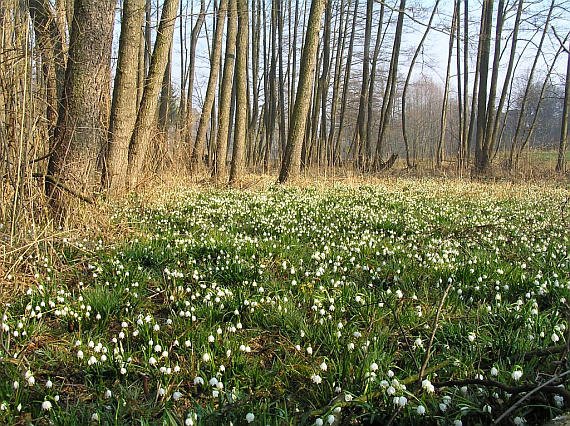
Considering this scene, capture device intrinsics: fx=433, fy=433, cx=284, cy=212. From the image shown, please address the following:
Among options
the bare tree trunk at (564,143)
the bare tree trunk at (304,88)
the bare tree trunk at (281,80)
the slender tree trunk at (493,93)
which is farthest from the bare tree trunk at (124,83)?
the bare tree trunk at (564,143)

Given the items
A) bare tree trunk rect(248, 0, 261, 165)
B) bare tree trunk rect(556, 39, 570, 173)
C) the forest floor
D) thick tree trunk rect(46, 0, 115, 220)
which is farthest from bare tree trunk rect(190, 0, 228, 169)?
bare tree trunk rect(556, 39, 570, 173)

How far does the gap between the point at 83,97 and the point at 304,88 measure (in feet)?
26.8

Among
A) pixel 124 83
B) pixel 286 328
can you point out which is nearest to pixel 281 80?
pixel 124 83

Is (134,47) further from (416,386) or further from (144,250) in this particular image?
A: (416,386)

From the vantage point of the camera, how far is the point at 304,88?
13.2m

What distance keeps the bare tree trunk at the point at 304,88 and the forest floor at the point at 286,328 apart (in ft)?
24.0

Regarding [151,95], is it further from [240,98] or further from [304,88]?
[304,88]

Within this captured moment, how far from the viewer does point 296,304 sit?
379 centimetres

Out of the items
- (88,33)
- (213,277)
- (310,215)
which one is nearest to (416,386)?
(213,277)

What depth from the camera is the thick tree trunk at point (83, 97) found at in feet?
19.4

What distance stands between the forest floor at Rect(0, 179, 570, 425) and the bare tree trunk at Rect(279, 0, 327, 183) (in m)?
7.32

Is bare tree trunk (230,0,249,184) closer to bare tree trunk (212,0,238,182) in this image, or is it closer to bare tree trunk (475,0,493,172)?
bare tree trunk (212,0,238,182)

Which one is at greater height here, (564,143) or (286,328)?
(564,143)

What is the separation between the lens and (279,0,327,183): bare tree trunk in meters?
13.0
